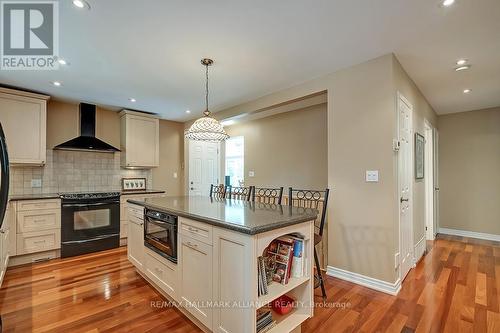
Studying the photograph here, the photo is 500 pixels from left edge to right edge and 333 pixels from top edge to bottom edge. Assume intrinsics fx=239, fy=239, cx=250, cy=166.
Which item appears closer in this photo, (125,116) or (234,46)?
(234,46)

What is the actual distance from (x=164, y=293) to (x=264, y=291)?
4.21 feet

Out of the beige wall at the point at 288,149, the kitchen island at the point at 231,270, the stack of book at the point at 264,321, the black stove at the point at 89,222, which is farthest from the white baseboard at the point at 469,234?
the black stove at the point at 89,222

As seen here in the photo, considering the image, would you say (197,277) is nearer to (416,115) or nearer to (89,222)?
(89,222)

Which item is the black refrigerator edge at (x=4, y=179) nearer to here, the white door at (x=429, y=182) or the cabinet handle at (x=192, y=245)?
the cabinet handle at (x=192, y=245)

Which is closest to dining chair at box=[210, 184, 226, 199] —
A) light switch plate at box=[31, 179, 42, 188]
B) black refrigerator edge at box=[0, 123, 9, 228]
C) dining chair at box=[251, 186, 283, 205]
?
dining chair at box=[251, 186, 283, 205]

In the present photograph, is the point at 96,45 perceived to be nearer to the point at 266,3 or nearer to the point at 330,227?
the point at 266,3

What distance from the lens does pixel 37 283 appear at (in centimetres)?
268

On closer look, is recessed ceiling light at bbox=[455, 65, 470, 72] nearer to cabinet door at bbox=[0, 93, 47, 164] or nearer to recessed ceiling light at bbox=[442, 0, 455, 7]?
recessed ceiling light at bbox=[442, 0, 455, 7]

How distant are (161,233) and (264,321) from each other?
125cm

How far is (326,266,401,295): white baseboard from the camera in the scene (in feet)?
7.99

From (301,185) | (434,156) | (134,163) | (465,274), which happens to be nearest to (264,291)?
(465,274)

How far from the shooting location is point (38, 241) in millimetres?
3342

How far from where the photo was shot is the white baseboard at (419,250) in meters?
3.25

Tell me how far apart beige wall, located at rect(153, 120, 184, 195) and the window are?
4.06 ft
